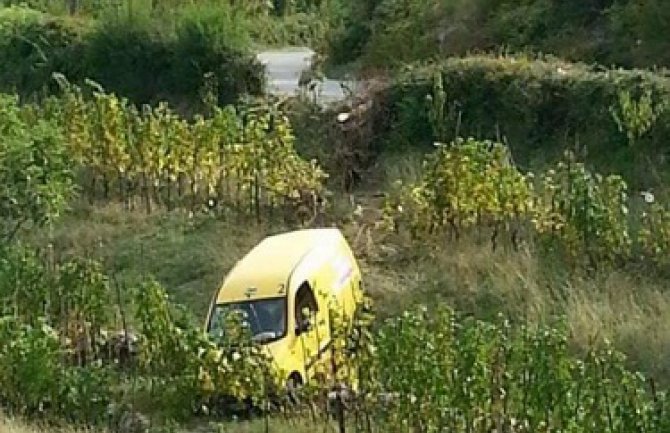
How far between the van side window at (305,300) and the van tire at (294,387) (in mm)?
→ 817

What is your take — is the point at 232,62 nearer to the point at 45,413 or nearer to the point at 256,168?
the point at 256,168

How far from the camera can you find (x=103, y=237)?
17.5 m

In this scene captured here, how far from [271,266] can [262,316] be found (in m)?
0.77

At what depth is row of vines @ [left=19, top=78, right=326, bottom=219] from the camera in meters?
17.3

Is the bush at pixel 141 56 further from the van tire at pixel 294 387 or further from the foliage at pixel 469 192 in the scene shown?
the van tire at pixel 294 387

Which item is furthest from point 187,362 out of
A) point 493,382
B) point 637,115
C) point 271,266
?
point 637,115

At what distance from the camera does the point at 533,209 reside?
48.9 ft

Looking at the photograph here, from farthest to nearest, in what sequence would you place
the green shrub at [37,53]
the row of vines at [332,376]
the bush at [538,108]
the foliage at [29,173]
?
1. the green shrub at [37,53]
2. the bush at [538,108]
3. the foliage at [29,173]
4. the row of vines at [332,376]

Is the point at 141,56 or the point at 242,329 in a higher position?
the point at 141,56

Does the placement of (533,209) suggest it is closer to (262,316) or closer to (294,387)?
(262,316)

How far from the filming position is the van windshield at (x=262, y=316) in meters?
12.2

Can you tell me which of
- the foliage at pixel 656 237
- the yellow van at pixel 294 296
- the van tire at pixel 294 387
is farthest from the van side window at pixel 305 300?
the foliage at pixel 656 237

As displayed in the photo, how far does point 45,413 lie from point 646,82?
10.7 meters

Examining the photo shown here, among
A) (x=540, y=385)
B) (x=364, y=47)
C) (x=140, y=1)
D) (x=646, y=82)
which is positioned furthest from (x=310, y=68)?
(x=540, y=385)
